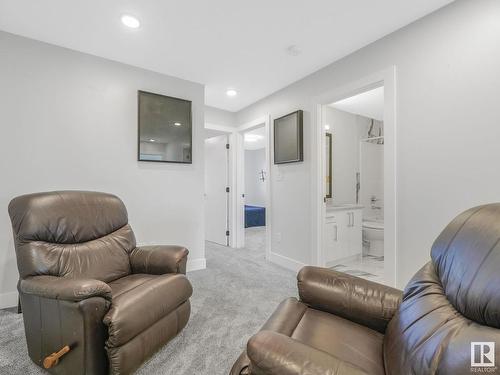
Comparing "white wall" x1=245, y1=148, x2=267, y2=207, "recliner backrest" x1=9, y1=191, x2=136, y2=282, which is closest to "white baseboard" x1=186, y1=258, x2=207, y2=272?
"recliner backrest" x1=9, y1=191, x2=136, y2=282

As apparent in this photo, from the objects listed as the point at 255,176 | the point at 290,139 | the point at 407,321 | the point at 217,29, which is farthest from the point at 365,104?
the point at 255,176

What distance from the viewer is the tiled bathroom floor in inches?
124

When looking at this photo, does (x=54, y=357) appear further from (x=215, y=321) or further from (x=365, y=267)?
(x=365, y=267)

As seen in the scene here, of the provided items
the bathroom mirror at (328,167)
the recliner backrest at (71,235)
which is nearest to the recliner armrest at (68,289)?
the recliner backrest at (71,235)

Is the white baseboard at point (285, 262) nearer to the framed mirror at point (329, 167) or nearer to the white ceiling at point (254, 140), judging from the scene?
the framed mirror at point (329, 167)

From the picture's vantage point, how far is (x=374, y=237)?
3.96m

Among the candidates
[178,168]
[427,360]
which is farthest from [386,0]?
[178,168]

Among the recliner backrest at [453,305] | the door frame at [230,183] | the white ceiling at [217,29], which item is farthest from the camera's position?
the door frame at [230,183]

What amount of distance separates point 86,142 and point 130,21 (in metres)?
1.28

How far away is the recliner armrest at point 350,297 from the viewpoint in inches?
47.7

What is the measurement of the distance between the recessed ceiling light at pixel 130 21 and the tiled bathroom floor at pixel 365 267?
11.5ft

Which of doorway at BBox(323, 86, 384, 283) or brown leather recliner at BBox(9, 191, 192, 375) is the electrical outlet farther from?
brown leather recliner at BBox(9, 191, 192, 375)

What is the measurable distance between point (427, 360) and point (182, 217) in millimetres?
2830

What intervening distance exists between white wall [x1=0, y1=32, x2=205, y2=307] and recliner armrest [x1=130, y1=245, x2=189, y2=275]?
908 mm
